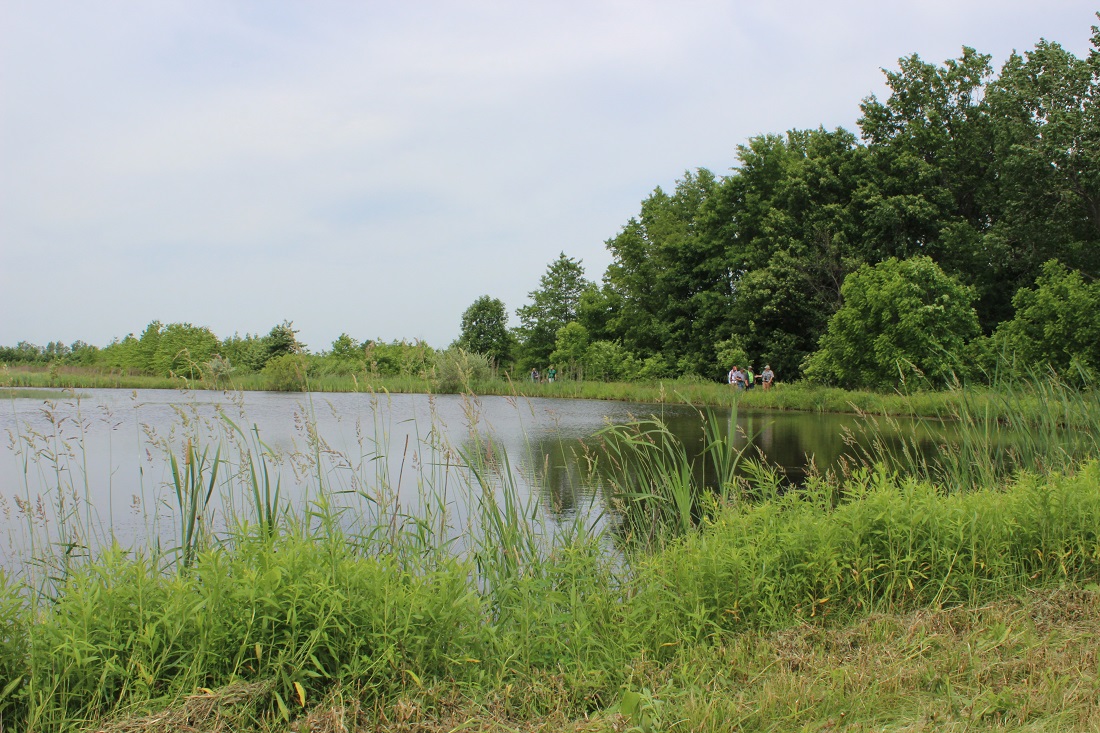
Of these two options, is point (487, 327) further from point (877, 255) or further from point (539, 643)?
point (539, 643)

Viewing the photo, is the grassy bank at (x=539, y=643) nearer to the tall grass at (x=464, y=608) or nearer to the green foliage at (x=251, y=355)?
the tall grass at (x=464, y=608)

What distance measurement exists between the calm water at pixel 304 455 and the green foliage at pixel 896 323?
5.10 metres

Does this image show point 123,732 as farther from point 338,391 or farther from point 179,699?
point 338,391

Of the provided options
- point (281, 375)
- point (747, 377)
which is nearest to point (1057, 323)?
point (747, 377)

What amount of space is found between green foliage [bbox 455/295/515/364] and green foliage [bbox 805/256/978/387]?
1363 inches

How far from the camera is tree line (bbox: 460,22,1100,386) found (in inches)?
996

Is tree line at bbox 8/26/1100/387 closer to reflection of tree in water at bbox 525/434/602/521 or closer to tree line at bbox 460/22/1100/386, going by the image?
tree line at bbox 460/22/1100/386

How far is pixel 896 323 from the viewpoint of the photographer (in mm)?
25984

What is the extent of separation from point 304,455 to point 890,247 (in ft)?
107

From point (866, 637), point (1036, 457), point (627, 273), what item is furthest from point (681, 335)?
point (866, 637)

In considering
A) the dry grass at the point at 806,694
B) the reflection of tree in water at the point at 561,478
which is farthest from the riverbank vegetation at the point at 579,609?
the reflection of tree in water at the point at 561,478

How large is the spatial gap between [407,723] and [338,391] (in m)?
31.2

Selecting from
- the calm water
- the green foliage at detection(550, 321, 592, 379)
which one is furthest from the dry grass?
the green foliage at detection(550, 321, 592, 379)

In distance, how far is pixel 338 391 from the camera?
1278 inches
